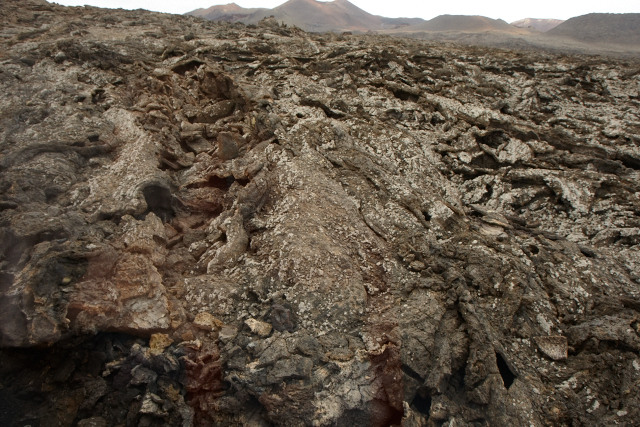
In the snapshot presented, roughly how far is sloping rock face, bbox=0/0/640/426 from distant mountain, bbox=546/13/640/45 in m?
25.5

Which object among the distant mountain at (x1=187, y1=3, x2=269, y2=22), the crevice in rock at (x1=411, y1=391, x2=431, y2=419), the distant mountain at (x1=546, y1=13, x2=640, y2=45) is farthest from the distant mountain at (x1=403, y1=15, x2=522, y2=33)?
the crevice in rock at (x1=411, y1=391, x2=431, y2=419)

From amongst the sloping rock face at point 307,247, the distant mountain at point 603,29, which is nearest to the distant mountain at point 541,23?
the distant mountain at point 603,29

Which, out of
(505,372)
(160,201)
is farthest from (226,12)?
(505,372)

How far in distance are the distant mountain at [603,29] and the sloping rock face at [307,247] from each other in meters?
25.5

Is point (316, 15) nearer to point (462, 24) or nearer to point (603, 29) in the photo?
point (462, 24)

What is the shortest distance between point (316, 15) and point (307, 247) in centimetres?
5366

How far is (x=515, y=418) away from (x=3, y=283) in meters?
5.88

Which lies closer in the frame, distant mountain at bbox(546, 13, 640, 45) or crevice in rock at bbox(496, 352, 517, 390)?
crevice in rock at bbox(496, 352, 517, 390)

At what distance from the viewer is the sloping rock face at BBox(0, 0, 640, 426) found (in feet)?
13.8

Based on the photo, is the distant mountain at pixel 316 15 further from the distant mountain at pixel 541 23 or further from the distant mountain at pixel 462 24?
the distant mountain at pixel 541 23

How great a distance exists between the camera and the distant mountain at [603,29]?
28.3 meters

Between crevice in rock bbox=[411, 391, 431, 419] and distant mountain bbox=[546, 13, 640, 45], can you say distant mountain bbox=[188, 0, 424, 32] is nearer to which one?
distant mountain bbox=[546, 13, 640, 45]

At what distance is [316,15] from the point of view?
51.4m

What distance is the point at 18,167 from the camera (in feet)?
19.0
